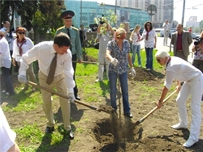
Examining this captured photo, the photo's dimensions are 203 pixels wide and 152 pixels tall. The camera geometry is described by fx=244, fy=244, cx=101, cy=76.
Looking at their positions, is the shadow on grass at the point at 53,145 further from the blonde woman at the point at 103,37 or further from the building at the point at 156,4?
the building at the point at 156,4

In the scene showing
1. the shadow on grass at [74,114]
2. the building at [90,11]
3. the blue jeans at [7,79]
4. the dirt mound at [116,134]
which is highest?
the building at [90,11]

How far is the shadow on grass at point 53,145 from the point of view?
389 cm

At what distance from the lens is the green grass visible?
4070 millimetres

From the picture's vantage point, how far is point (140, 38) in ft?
33.8

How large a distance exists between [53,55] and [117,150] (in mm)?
1829

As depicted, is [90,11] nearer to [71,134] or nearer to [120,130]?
[120,130]

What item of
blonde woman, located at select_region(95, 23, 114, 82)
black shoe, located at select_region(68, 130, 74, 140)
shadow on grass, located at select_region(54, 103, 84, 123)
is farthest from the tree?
black shoe, located at select_region(68, 130, 74, 140)

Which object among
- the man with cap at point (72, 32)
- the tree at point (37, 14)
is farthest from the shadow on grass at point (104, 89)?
the tree at point (37, 14)

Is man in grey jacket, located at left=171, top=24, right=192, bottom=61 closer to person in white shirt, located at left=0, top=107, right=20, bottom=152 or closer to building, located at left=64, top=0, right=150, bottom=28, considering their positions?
person in white shirt, located at left=0, top=107, right=20, bottom=152

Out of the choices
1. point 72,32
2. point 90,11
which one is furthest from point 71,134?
point 90,11

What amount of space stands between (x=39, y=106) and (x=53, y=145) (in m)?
2.06

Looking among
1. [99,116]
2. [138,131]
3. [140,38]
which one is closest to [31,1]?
[140,38]

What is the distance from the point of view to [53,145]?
4012 mm

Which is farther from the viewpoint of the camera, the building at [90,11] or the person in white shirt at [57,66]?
the building at [90,11]
